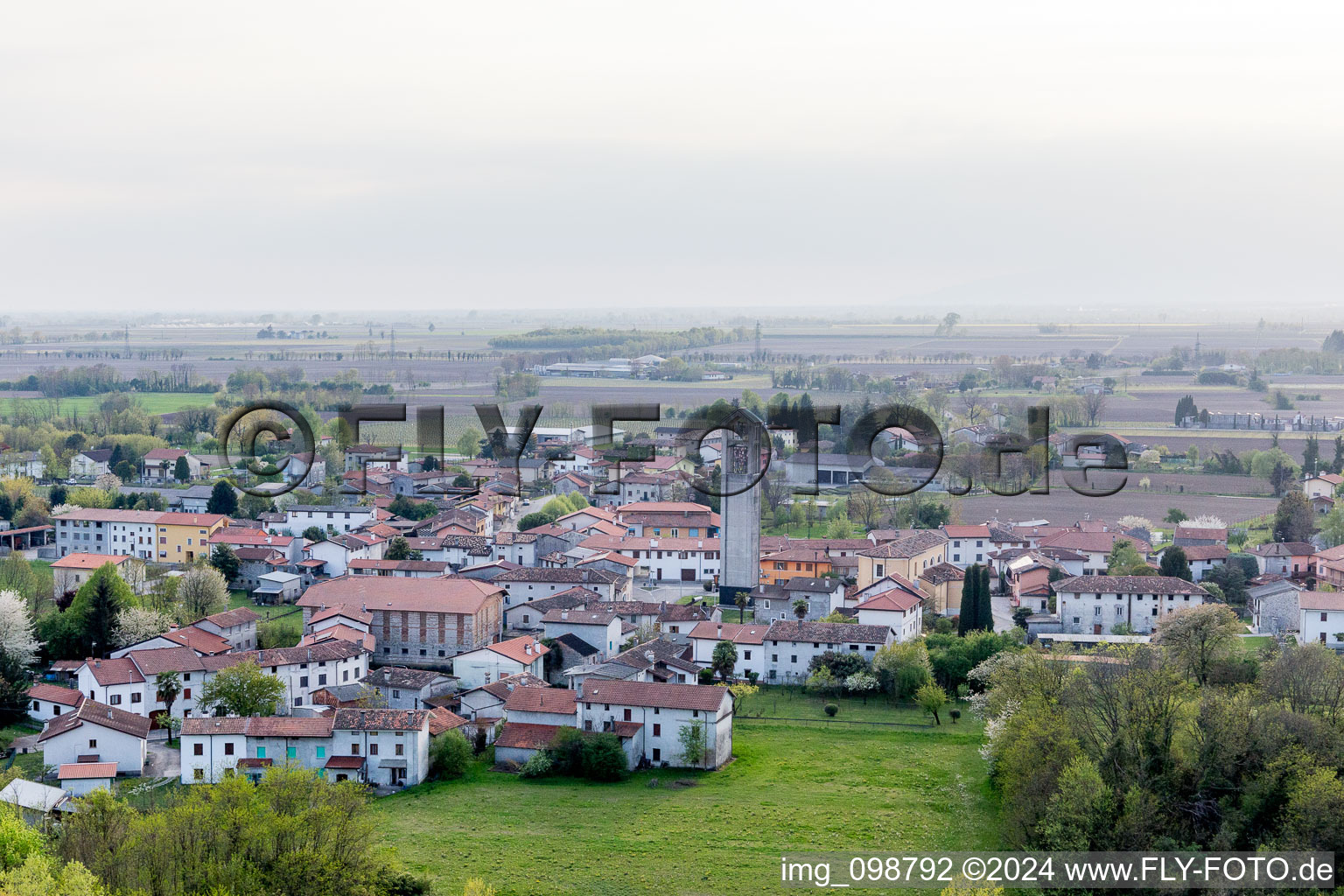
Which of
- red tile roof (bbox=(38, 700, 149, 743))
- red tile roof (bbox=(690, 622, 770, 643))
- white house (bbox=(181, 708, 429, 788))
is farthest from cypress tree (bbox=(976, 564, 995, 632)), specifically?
red tile roof (bbox=(38, 700, 149, 743))

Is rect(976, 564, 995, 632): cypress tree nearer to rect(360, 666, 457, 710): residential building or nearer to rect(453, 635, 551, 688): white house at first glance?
rect(453, 635, 551, 688): white house

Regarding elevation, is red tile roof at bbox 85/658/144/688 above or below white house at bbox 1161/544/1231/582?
below

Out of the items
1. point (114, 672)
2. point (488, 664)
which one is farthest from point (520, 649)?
point (114, 672)

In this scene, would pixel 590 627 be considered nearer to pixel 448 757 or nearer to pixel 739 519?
pixel 739 519

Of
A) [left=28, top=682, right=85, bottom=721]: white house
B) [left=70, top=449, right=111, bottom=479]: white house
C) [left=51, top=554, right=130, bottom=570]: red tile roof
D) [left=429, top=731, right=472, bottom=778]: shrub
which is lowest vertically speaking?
[left=429, top=731, right=472, bottom=778]: shrub

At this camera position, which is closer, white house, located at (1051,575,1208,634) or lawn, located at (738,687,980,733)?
lawn, located at (738,687,980,733)

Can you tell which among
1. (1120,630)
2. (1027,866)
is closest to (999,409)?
(1120,630)

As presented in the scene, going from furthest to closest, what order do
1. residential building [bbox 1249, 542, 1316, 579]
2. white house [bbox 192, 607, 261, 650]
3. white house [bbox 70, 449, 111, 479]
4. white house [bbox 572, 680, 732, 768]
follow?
white house [bbox 70, 449, 111, 479]
residential building [bbox 1249, 542, 1316, 579]
white house [bbox 192, 607, 261, 650]
white house [bbox 572, 680, 732, 768]
